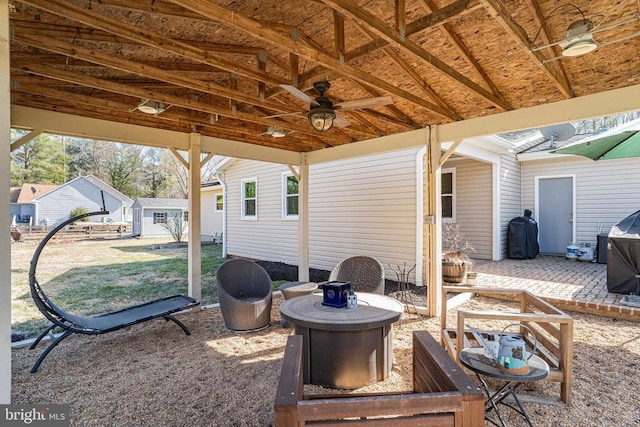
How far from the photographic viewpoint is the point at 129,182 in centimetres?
2741

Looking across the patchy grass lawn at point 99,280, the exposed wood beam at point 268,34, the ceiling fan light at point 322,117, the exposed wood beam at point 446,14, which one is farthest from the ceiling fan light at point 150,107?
the patchy grass lawn at point 99,280

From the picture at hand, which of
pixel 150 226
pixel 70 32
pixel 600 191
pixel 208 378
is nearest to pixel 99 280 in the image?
pixel 208 378

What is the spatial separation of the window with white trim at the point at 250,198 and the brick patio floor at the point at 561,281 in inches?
265

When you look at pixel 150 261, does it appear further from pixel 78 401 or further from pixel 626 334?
pixel 626 334

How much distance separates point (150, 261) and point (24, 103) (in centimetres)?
768

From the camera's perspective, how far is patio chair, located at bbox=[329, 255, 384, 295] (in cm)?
452

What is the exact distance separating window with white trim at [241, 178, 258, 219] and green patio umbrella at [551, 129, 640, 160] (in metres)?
8.03

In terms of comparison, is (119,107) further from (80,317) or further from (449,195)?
(449,195)

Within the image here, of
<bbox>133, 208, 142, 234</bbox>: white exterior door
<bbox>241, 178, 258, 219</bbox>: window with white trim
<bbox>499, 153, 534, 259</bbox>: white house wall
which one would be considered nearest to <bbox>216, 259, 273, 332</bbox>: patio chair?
<bbox>241, 178, 258, 219</bbox>: window with white trim

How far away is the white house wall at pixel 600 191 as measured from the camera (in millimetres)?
8070

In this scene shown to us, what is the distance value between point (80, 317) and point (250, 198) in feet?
24.3

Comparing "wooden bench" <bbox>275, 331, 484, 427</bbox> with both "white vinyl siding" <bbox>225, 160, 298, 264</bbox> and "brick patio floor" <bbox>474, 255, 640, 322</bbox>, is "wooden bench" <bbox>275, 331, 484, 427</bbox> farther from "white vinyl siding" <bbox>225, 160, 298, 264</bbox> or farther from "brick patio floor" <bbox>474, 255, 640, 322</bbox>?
"white vinyl siding" <bbox>225, 160, 298, 264</bbox>

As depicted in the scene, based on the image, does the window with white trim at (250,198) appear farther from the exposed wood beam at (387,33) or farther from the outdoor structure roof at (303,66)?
the exposed wood beam at (387,33)

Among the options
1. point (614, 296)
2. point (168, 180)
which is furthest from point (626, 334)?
point (168, 180)
